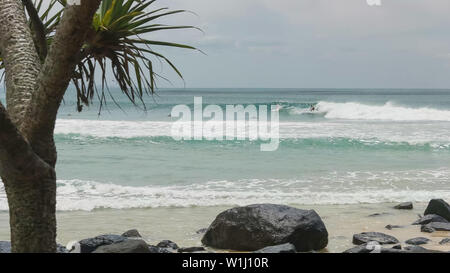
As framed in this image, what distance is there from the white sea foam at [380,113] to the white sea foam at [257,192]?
72.7 feet

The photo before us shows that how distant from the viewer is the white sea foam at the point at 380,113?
3269cm

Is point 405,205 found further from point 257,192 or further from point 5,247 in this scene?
point 5,247

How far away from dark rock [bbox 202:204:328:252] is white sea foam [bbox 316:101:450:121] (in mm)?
27636

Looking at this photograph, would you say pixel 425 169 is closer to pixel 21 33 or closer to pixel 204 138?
pixel 204 138

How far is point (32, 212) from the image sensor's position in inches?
118

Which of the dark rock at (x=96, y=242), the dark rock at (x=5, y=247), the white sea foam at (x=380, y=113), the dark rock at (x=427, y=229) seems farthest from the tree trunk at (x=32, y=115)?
the white sea foam at (x=380, y=113)

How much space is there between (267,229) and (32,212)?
323 centimetres

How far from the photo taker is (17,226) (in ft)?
9.96

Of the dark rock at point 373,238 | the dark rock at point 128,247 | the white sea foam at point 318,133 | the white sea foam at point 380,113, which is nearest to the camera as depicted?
the dark rock at point 128,247

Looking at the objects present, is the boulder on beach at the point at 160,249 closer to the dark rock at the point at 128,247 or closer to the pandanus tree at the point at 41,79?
the dark rock at the point at 128,247

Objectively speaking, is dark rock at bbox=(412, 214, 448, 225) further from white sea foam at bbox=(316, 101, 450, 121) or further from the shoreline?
white sea foam at bbox=(316, 101, 450, 121)

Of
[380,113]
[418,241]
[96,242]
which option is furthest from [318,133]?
[96,242]
